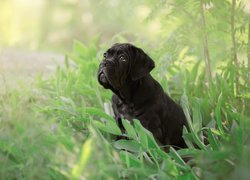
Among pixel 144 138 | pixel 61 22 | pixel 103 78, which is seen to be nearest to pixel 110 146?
pixel 144 138

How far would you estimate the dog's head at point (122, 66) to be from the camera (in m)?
3.20

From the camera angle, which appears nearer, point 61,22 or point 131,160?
point 131,160

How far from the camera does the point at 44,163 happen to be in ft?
8.31

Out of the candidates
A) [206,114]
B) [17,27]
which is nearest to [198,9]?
[206,114]

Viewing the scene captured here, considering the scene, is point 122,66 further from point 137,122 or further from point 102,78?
point 137,122

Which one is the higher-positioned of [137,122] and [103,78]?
[103,78]

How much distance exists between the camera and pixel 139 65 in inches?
128

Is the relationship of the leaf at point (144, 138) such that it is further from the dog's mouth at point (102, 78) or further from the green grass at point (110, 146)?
the dog's mouth at point (102, 78)

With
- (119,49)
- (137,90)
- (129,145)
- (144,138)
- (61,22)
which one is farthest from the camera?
(61,22)

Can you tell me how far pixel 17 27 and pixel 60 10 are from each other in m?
2.58

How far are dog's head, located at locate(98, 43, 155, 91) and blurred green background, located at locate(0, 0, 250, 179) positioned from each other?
0.81 ft

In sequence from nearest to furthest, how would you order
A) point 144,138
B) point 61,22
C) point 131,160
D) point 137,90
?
point 131,160 < point 144,138 < point 137,90 < point 61,22

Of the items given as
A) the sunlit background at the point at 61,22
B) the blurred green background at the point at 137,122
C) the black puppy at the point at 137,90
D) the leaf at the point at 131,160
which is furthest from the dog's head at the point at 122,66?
the sunlit background at the point at 61,22

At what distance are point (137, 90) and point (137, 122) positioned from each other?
0.68m
